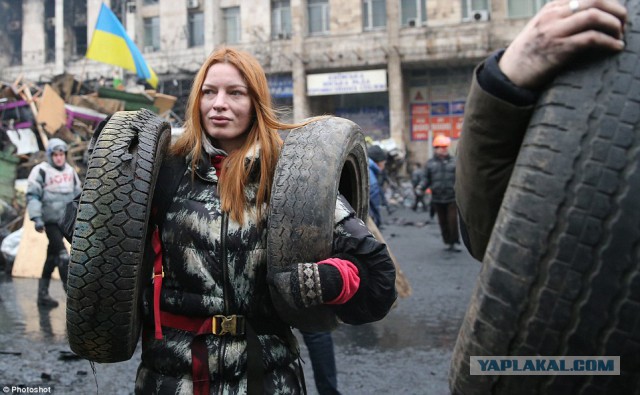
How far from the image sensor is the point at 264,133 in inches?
77.5

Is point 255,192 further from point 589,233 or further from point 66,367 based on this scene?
point 66,367

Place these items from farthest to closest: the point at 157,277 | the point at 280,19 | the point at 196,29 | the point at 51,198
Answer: the point at 196,29 → the point at 280,19 → the point at 51,198 → the point at 157,277

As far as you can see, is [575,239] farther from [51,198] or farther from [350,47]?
[350,47]

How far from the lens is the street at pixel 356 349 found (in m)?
3.81

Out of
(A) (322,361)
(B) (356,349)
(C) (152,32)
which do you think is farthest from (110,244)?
(C) (152,32)

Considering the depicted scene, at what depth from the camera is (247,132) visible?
6.63 feet

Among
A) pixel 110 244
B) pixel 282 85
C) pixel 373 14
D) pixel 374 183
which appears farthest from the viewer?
pixel 282 85

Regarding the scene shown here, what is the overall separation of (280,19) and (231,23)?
281cm

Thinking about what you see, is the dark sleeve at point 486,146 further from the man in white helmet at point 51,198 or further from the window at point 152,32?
the window at point 152,32

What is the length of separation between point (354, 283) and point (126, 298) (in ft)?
2.37

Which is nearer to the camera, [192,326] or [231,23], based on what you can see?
[192,326]

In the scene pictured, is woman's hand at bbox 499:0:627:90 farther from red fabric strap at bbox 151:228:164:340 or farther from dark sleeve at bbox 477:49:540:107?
red fabric strap at bbox 151:228:164:340

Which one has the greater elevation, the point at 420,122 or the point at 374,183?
the point at 420,122

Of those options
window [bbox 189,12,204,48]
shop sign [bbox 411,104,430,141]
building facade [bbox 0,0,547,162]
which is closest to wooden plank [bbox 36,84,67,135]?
building facade [bbox 0,0,547,162]
